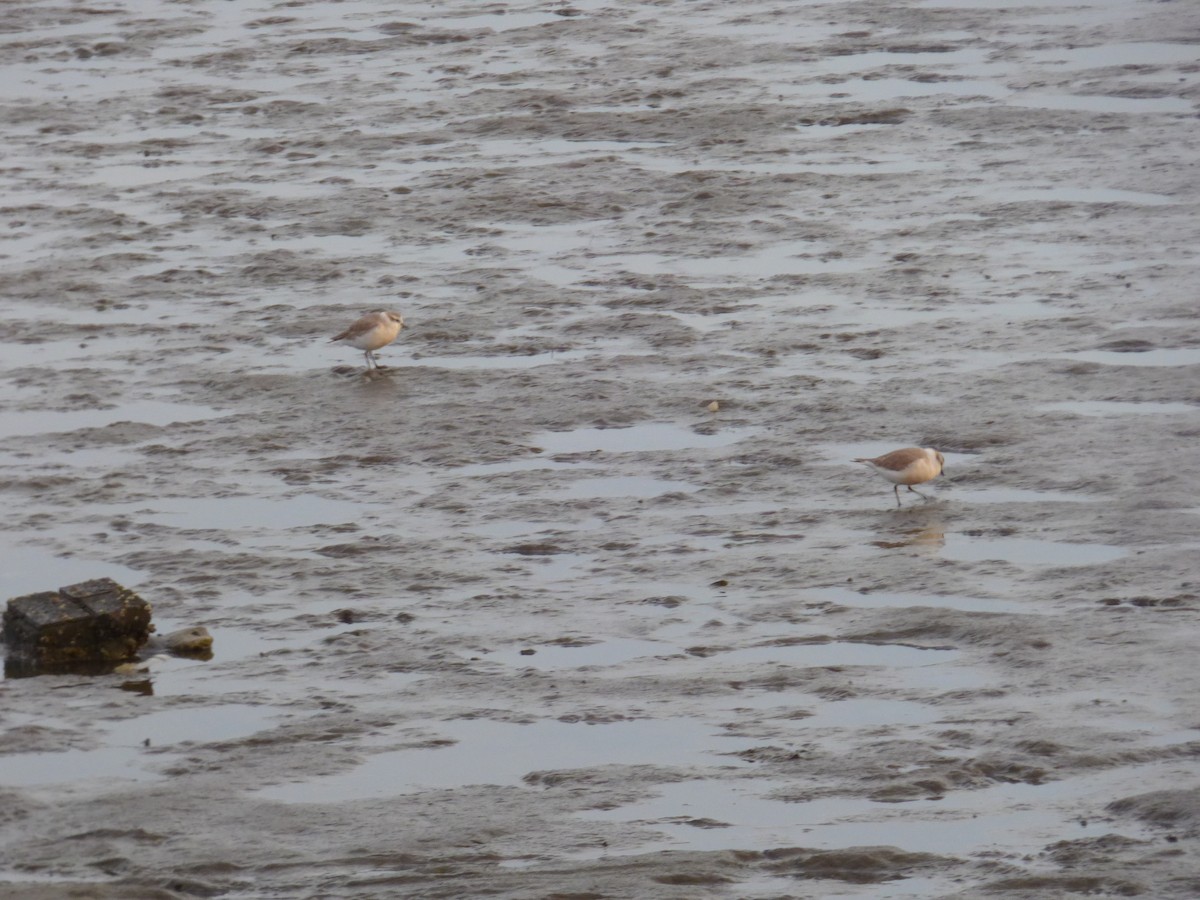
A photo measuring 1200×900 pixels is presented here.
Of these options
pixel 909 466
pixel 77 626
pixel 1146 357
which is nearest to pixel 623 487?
pixel 909 466

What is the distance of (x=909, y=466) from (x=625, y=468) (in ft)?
5.73

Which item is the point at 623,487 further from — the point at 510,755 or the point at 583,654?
the point at 510,755

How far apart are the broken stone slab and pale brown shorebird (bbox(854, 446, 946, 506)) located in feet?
12.2

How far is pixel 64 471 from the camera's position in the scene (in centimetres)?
1189

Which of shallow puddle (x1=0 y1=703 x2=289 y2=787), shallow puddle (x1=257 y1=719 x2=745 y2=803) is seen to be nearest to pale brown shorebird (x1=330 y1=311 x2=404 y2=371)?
shallow puddle (x1=0 y1=703 x2=289 y2=787)

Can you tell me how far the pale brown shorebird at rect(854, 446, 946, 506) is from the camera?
10.5 meters

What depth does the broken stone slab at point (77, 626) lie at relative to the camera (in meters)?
9.25

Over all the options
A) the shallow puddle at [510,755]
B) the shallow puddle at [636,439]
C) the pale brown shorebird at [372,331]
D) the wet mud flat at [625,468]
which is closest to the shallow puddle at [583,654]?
the wet mud flat at [625,468]

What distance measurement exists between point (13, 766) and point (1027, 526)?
4946 mm

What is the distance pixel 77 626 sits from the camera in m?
9.27

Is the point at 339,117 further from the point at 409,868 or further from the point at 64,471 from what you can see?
the point at 409,868

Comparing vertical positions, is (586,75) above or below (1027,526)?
above

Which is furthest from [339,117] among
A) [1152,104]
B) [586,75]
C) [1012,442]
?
[1012,442]

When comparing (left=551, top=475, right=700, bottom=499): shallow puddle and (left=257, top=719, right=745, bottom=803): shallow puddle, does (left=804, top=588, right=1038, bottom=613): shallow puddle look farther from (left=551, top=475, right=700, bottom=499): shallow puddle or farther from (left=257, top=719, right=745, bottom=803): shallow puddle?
(left=551, top=475, right=700, bottom=499): shallow puddle
